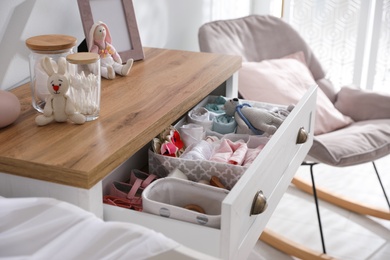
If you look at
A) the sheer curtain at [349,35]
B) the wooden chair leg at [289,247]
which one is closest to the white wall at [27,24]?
the wooden chair leg at [289,247]

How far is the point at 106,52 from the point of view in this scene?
1.50 meters

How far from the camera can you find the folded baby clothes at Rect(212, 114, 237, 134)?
4.93ft

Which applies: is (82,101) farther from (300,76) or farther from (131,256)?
(300,76)

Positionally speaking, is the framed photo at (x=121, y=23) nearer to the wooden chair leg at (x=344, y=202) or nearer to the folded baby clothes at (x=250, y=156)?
the folded baby clothes at (x=250, y=156)

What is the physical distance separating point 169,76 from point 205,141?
22 cm

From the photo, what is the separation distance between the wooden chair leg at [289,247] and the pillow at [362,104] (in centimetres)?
59

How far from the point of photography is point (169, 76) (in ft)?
4.99

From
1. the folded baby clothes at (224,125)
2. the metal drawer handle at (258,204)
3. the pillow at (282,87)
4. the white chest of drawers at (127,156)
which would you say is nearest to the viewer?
the white chest of drawers at (127,156)

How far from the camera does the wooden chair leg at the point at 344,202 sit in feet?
7.63

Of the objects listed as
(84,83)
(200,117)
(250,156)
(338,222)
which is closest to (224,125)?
(200,117)

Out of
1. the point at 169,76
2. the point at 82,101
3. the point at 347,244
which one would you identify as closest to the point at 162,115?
the point at 82,101

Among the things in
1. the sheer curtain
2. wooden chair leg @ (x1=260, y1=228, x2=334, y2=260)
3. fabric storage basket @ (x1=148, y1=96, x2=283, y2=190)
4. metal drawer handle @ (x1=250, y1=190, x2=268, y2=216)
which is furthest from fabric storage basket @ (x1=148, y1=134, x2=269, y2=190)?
the sheer curtain

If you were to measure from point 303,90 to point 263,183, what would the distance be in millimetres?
1232

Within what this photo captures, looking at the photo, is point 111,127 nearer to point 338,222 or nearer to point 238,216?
point 238,216
